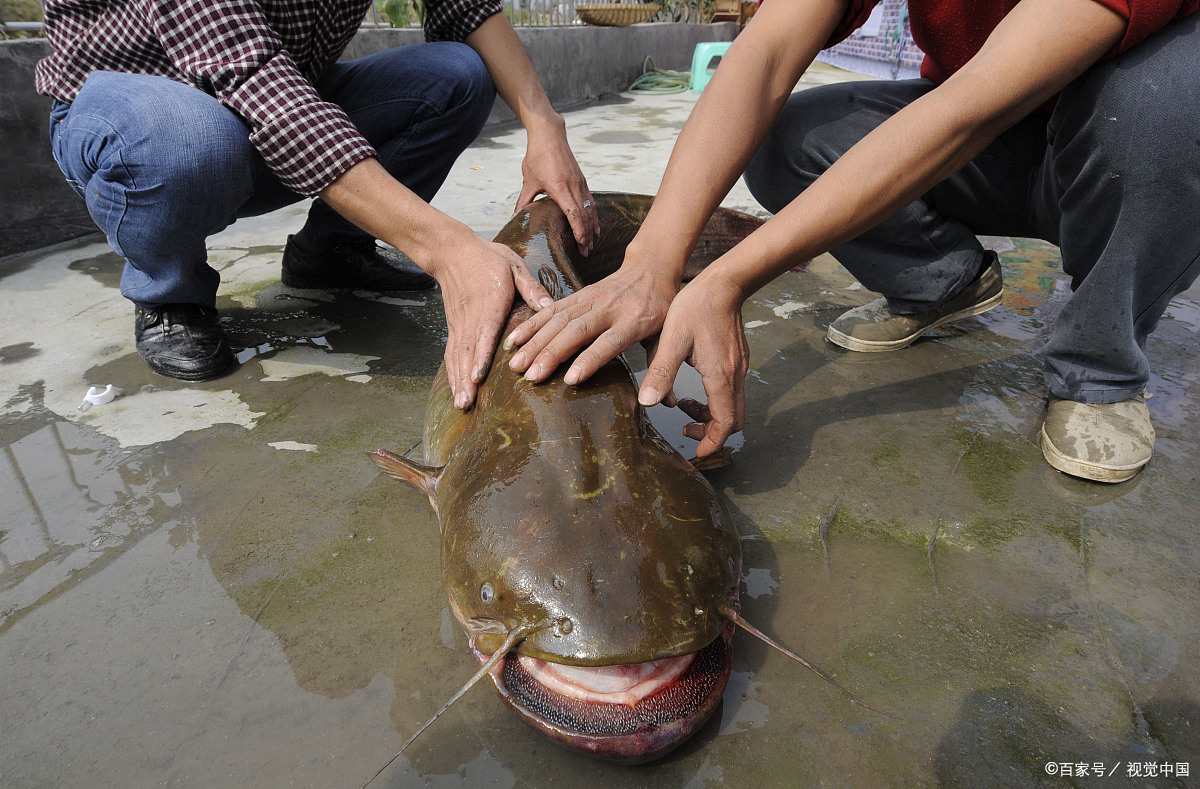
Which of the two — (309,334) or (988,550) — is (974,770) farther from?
(309,334)

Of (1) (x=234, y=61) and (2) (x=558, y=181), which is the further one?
(2) (x=558, y=181)

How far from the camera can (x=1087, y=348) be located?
208 centimetres

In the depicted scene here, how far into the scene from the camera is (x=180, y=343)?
94.3 inches

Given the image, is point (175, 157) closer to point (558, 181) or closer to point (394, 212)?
point (394, 212)

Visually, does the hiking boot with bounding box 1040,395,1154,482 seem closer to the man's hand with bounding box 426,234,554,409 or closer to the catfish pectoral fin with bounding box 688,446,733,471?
the catfish pectoral fin with bounding box 688,446,733,471

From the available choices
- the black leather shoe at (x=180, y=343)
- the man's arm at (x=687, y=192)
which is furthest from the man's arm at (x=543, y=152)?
the black leather shoe at (x=180, y=343)

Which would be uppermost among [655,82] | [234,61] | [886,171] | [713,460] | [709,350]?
[234,61]

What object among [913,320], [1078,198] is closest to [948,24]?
[1078,198]

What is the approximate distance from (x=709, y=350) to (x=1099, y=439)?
123cm

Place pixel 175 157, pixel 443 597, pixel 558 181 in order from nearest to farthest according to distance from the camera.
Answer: pixel 443 597 < pixel 175 157 < pixel 558 181

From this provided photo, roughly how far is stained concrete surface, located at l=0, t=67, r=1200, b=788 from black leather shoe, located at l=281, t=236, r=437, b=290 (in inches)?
19.0

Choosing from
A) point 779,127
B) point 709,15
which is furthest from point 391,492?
point 709,15

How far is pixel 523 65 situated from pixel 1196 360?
2810mm

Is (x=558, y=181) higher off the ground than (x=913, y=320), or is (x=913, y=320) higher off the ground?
(x=558, y=181)
